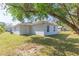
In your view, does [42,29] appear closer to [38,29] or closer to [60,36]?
[38,29]

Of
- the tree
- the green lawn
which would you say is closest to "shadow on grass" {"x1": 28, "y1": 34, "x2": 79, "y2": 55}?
the green lawn

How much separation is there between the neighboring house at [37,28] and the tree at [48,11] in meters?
0.06

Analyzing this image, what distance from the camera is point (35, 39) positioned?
2.61m

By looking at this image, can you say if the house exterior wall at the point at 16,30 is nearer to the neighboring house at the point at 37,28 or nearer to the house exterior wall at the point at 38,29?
the neighboring house at the point at 37,28

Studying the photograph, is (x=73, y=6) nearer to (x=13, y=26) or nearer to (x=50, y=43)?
(x=50, y=43)

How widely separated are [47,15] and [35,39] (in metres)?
0.23

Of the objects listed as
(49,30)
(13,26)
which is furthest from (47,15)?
(13,26)

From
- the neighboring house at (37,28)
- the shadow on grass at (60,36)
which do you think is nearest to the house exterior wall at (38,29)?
the neighboring house at (37,28)

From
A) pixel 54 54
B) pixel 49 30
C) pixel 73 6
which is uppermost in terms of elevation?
pixel 73 6

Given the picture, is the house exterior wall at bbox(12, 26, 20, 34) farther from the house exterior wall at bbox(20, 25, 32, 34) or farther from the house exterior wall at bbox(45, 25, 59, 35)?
the house exterior wall at bbox(45, 25, 59, 35)

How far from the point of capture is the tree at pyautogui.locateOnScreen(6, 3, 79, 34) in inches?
103

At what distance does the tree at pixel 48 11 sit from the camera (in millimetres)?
2604

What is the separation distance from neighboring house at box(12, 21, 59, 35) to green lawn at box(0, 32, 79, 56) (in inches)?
1.5

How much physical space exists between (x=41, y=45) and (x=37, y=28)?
0.15 m
